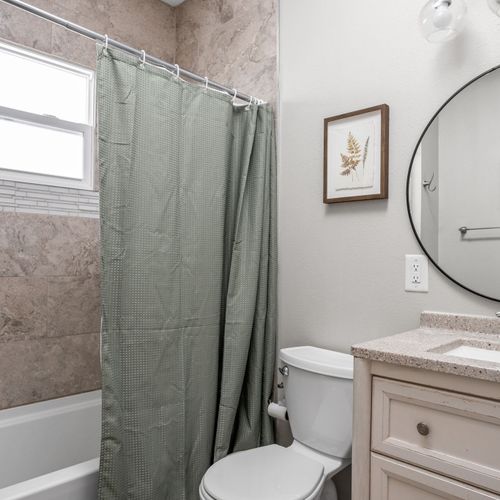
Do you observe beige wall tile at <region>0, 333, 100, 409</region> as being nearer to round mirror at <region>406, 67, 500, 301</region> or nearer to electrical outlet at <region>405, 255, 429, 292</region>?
electrical outlet at <region>405, 255, 429, 292</region>

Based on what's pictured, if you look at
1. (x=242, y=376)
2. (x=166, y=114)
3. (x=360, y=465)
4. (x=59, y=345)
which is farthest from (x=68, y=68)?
(x=360, y=465)

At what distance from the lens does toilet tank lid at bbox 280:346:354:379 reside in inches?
59.6

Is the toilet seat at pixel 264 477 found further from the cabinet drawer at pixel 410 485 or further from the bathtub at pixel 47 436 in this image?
the bathtub at pixel 47 436

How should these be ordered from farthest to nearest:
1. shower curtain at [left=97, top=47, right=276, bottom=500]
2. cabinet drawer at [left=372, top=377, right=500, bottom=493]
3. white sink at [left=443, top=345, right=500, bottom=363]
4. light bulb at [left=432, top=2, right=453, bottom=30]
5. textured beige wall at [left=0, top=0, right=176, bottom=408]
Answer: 1. textured beige wall at [left=0, top=0, right=176, bottom=408]
2. shower curtain at [left=97, top=47, right=276, bottom=500]
3. light bulb at [left=432, top=2, right=453, bottom=30]
4. white sink at [left=443, top=345, right=500, bottom=363]
5. cabinet drawer at [left=372, top=377, right=500, bottom=493]

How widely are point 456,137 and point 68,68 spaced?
6.46ft

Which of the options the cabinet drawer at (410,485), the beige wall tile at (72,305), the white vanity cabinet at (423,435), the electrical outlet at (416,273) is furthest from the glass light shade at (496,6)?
the beige wall tile at (72,305)

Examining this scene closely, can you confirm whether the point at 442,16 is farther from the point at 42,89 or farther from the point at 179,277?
the point at 42,89

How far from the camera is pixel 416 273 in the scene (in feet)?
5.22

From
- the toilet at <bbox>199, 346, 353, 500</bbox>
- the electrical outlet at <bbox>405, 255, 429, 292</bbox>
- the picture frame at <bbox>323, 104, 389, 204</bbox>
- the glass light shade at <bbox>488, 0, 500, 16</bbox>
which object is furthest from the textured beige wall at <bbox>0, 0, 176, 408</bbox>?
the glass light shade at <bbox>488, 0, 500, 16</bbox>

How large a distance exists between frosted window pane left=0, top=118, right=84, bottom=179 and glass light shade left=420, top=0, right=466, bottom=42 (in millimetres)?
1787

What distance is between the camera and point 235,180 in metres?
1.92

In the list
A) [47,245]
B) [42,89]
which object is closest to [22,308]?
[47,245]

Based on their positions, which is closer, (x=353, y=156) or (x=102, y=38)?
(x=102, y=38)

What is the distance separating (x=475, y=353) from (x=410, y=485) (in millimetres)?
442
